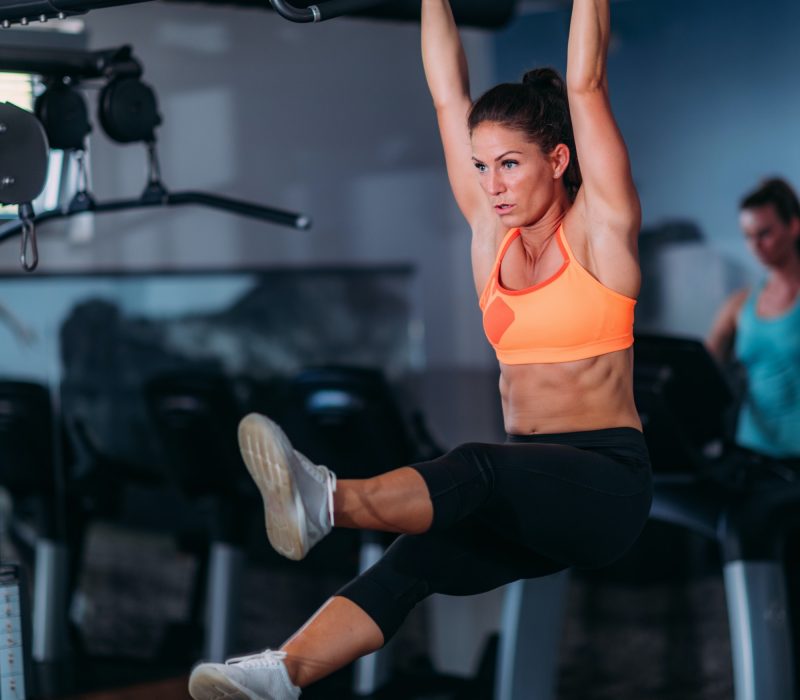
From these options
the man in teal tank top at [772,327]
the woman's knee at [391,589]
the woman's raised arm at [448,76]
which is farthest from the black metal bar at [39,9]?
the man in teal tank top at [772,327]

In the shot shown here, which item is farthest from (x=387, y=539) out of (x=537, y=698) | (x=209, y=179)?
(x=209, y=179)

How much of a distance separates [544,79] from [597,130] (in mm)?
228

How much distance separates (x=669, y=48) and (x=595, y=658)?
274cm

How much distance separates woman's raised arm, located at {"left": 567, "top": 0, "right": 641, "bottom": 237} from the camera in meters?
2.25

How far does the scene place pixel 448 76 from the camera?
2.55 metres

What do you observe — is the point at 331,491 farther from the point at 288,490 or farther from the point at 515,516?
the point at 515,516

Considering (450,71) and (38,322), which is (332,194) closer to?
(38,322)

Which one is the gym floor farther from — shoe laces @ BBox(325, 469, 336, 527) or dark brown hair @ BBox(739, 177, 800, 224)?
shoe laces @ BBox(325, 469, 336, 527)

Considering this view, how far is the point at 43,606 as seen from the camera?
16.0 feet

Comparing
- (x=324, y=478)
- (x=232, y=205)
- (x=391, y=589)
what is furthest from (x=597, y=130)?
(x=232, y=205)

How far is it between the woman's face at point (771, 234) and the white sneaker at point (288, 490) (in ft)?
11.0

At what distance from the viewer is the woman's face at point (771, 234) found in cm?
482

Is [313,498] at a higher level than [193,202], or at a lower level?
lower

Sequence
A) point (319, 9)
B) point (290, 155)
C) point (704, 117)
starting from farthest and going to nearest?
point (290, 155) < point (704, 117) < point (319, 9)
